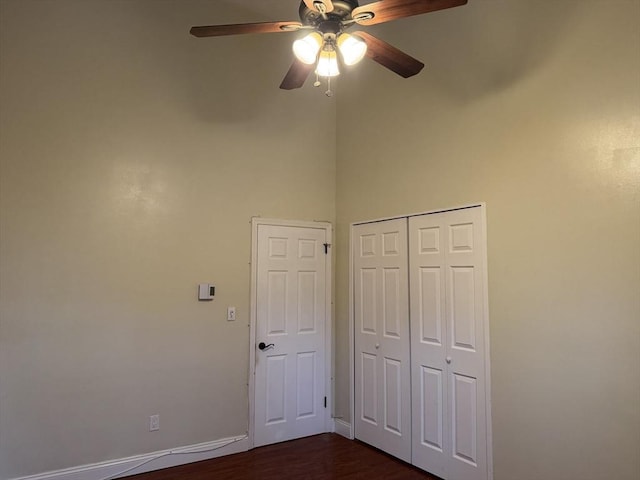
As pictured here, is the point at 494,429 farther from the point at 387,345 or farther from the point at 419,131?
the point at 419,131

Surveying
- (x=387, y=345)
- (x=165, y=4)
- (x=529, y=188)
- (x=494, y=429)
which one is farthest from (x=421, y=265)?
(x=165, y=4)

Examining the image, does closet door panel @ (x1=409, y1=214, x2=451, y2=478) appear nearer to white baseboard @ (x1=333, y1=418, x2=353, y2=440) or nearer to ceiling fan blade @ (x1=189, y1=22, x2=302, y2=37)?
white baseboard @ (x1=333, y1=418, x2=353, y2=440)

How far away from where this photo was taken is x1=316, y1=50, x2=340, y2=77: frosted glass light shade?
2.32 m

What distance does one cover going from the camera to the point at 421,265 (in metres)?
3.48

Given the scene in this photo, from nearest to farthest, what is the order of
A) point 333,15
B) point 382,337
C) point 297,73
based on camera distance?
point 333,15 < point 297,73 < point 382,337

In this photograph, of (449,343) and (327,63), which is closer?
(327,63)

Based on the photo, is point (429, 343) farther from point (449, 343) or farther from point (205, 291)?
point (205, 291)

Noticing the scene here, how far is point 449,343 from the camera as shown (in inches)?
126

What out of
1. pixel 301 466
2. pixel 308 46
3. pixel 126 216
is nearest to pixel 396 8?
pixel 308 46

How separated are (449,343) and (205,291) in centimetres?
217

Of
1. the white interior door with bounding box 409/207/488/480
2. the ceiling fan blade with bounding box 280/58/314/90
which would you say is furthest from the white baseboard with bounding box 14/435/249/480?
the ceiling fan blade with bounding box 280/58/314/90

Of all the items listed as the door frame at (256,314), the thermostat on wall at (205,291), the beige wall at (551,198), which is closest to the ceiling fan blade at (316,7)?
the beige wall at (551,198)

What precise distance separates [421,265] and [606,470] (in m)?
1.78

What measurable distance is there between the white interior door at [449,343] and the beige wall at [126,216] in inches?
62.4
